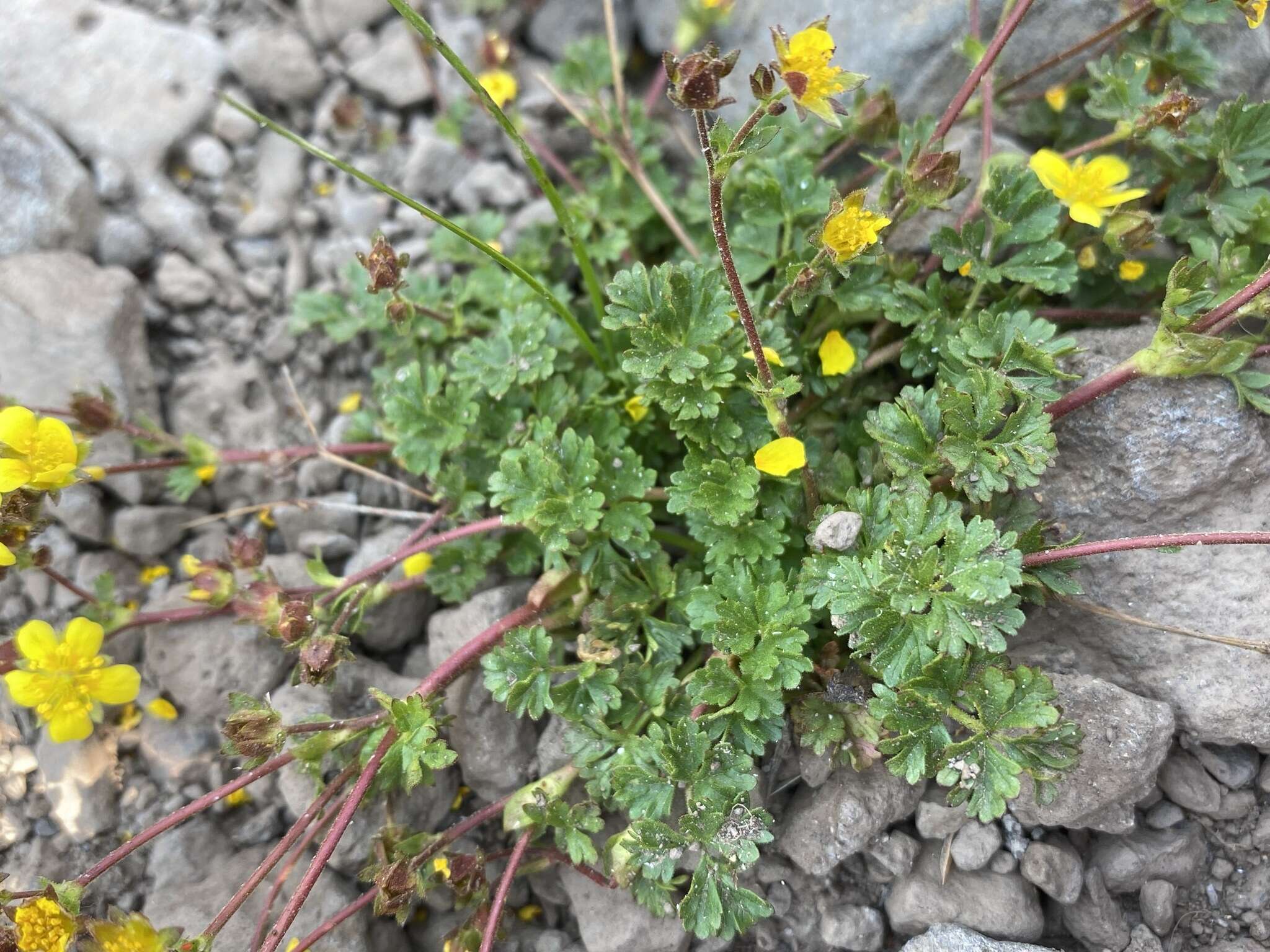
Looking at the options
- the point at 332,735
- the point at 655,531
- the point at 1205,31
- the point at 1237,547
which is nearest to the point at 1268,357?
the point at 1237,547

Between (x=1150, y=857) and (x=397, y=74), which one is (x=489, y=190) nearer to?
(x=397, y=74)

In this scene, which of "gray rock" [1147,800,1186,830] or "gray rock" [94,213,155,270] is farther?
"gray rock" [94,213,155,270]

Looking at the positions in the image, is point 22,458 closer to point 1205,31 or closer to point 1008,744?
point 1008,744

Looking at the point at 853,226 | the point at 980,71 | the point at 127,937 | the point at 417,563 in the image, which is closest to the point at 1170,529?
the point at 853,226

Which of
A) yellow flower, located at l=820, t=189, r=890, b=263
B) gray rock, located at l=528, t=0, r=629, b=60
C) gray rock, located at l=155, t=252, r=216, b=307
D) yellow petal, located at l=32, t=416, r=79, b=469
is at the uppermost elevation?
gray rock, located at l=528, t=0, r=629, b=60

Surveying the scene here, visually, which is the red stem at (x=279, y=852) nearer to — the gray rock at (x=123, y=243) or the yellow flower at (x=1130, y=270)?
the gray rock at (x=123, y=243)

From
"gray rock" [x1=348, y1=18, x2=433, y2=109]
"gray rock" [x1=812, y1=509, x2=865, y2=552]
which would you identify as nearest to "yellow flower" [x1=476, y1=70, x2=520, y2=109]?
"gray rock" [x1=348, y1=18, x2=433, y2=109]

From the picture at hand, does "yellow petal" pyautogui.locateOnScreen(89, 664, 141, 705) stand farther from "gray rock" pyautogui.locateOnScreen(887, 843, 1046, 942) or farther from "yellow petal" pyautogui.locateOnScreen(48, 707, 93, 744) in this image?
"gray rock" pyautogui.locateOnScreen(887, 843, 1046, 942)
